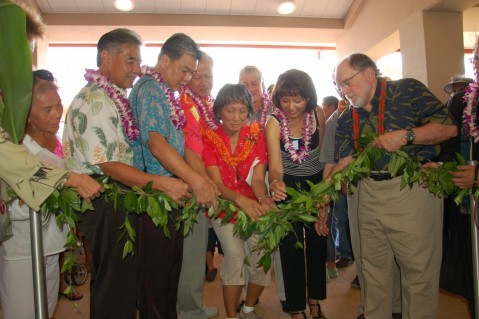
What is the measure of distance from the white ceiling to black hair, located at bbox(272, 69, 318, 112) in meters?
3.23

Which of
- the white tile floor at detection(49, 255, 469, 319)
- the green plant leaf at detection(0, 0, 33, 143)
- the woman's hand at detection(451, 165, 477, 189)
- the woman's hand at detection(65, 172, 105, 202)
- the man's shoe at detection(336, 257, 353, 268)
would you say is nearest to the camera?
the green plant leaf at detection(0, 0, 33, 143)

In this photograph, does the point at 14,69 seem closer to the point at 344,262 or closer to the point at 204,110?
the point at 204,110

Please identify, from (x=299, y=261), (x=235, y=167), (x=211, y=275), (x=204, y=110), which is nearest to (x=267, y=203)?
(x=235, y=167)

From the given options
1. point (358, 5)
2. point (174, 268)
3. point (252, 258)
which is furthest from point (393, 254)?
point (358, 5)

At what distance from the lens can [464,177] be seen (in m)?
2.03

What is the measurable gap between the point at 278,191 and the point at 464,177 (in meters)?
0.97

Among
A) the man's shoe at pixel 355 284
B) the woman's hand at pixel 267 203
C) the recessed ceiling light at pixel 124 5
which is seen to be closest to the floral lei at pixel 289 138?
the woman's hand at pixel 267 203

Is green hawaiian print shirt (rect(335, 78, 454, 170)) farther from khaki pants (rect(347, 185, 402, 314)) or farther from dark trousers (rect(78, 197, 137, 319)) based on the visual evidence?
dark trousers (rect(78, 197, 137, 319))

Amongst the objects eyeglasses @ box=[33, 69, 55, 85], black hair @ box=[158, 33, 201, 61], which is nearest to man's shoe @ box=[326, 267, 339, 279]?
black hair @ box=[158, 33, 201, 61]

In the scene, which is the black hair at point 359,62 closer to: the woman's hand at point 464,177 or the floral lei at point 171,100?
the woman's hand at point 464,177

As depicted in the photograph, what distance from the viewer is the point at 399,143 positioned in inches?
80.4

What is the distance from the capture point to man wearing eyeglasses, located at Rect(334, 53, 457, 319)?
2.13 m

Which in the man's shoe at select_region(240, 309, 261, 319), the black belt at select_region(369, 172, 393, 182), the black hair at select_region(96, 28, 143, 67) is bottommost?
the man's shoe at select_region(240, 309, 261, 319)

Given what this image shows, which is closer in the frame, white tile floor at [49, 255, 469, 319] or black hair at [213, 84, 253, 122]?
black hair at [213, 84, 253, 122]
